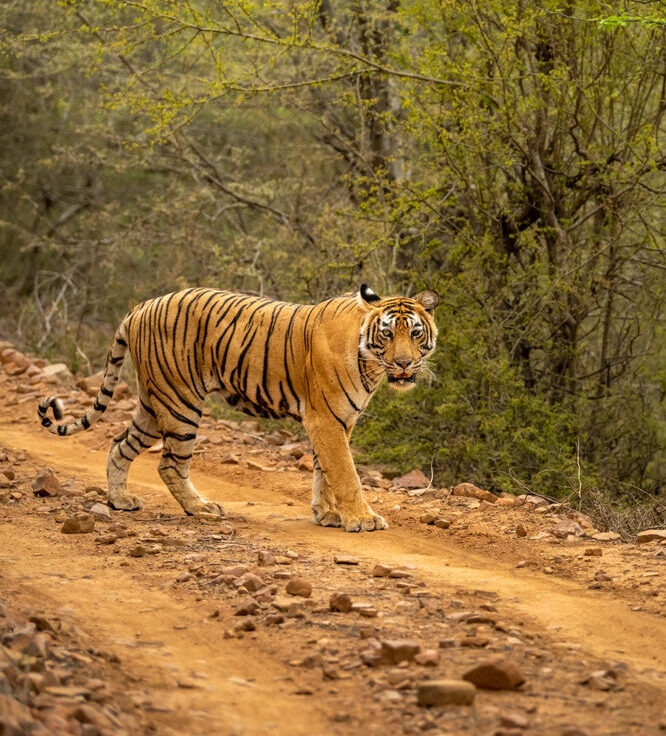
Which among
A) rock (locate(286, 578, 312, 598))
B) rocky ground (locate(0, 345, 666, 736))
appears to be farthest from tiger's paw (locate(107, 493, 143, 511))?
rock (locate(286, 578, 312, 598))

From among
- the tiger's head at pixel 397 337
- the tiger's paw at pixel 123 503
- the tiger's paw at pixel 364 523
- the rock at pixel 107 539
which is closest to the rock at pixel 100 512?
the tiger's paw at pixel 123 503

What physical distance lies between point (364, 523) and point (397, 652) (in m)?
3.10

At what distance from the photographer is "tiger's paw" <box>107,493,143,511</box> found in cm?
803

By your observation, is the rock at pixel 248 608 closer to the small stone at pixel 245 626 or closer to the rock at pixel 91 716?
the small stone at pixel 245 626

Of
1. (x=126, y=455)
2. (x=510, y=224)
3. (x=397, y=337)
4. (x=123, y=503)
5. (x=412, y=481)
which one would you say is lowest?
(x=412, y=481)

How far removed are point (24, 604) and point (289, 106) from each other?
11462 mm

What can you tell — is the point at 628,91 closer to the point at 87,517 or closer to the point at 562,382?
the point at 562,382

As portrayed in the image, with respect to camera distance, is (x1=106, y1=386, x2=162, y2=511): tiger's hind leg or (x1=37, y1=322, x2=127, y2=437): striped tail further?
(x1=37, y1=322, x2=127, y2=437): striped tail

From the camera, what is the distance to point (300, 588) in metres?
5.47

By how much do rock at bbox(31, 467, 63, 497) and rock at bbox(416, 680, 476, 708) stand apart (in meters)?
4.81

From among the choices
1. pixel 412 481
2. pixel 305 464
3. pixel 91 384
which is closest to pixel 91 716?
pixel 412 481

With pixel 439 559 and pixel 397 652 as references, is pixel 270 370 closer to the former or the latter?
pixel 439 559

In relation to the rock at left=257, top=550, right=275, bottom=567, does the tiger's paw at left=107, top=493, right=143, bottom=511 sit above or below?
below

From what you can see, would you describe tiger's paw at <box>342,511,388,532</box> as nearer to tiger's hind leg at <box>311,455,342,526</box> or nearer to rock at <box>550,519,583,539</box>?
tiger's hind leg at <box>311,455,342,526</box>
